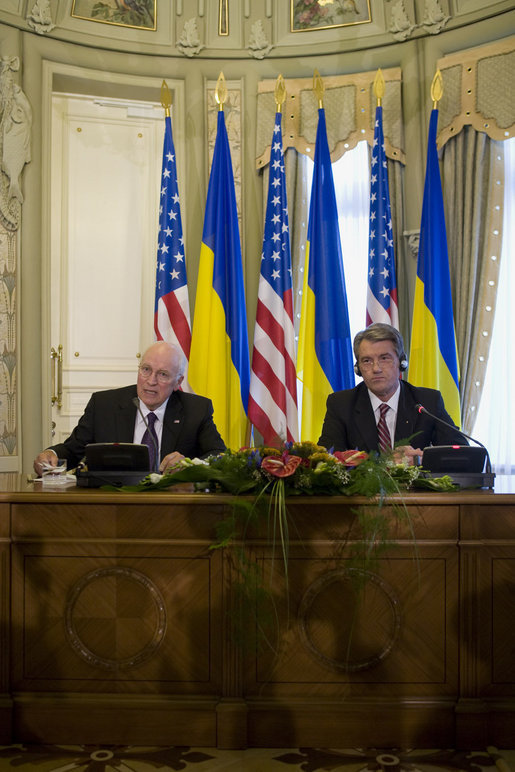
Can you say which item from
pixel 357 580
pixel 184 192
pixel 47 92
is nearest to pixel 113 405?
pixel 357 580

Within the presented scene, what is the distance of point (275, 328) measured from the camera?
5.17 metres

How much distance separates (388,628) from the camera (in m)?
2.40

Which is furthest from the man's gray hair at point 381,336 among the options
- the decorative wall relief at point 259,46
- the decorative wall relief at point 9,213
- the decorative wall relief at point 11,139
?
the decorative wall relief at point 259,46

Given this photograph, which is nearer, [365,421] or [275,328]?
[365,421]

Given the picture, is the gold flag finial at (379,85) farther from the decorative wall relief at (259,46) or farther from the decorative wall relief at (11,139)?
the decorative wall relief at (11,139)

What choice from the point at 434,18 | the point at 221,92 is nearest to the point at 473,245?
the point at 434,18

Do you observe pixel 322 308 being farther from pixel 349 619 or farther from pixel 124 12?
pixel 349 619

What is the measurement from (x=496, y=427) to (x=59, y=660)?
11.9ft

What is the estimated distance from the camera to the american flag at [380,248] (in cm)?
512

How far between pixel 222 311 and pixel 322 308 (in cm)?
72

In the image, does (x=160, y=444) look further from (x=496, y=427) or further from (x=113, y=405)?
(x=496, y=427)

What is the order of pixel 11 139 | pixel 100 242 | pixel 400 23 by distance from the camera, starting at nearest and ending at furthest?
pixel 11 139, pixel 400 23, pixel 100 242

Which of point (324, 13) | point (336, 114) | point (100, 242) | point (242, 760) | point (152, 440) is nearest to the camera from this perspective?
point (242, 760)

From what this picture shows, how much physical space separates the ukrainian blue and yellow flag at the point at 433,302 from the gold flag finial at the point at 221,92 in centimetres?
148
